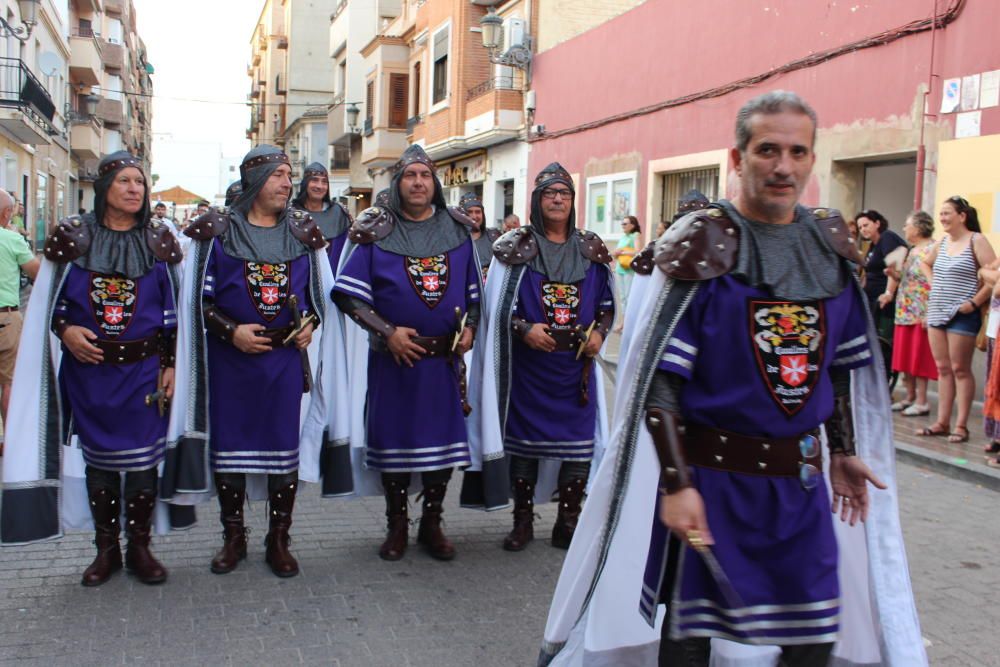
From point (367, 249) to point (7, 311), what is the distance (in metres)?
3.72

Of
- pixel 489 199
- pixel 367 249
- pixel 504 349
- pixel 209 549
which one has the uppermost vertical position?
pixel 489 199

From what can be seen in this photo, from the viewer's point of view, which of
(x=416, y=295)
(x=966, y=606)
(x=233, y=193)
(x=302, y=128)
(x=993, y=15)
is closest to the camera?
(x=966, y=606)

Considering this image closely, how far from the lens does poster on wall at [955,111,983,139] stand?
32.1ft

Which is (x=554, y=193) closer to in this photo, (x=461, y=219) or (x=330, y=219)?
(x=461, y=219)

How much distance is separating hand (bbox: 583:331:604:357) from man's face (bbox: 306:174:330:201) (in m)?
4.34

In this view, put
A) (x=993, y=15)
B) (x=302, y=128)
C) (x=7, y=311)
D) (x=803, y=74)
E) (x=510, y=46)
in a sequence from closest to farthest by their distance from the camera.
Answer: (x=7, y=311), (x=993, y=15), (x=803, y=74), (x=510, y=46), (x=302, y=128)

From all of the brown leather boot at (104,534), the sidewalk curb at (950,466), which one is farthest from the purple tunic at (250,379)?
the sidewalk curb at (950,466)

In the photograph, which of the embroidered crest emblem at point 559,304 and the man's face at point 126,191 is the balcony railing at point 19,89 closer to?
the man's face at point 126,191

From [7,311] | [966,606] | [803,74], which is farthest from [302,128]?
[966,606]

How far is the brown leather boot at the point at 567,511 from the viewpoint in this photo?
5.54 meters

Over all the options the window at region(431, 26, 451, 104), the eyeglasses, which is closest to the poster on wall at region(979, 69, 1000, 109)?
the eyeglasses

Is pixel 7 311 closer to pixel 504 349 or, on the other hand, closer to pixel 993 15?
pixel 504 349

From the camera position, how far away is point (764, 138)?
2768mm

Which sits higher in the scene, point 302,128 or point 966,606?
point 302,128
